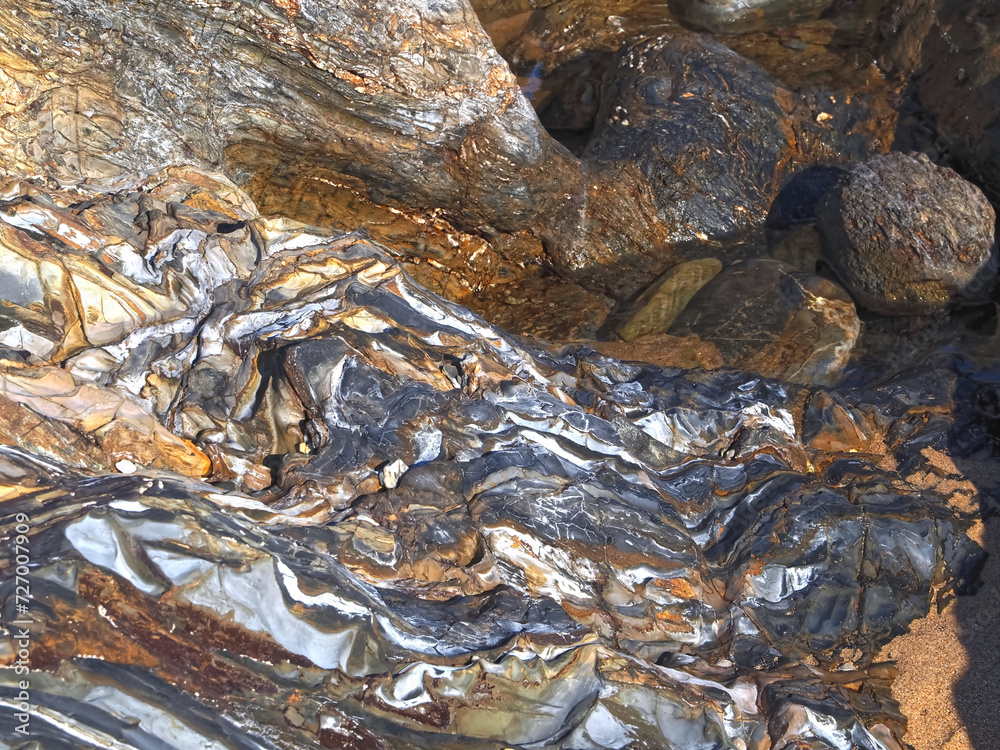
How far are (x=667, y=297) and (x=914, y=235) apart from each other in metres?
1.24

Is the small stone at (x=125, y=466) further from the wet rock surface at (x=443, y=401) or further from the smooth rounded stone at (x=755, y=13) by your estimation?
the smooth rounded stone at (x=755, y=13)

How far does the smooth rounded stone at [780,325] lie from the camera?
12.3 ft

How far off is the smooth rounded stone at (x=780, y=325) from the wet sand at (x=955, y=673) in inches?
50.8

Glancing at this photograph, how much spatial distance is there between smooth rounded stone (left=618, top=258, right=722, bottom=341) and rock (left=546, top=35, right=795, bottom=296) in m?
0.22

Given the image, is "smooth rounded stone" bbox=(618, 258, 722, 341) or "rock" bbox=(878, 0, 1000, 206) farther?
"rock" bbox=(878, 0, 1000, 206)

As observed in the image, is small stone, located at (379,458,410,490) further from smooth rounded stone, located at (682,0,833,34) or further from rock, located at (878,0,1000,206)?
smooth rounded stone, located at (682,0,833,34)

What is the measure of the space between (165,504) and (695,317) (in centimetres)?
286

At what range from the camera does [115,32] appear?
3.26 m

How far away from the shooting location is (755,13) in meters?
5.26

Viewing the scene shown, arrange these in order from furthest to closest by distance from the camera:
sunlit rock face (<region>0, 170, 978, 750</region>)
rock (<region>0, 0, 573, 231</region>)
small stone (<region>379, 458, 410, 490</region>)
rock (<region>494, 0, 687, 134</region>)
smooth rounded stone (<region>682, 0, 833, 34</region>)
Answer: rock (<region>494, 0, 687, 134</region>) < smooth rounded stone (<region>682, 0, 833, 34</region>) < rock (<region>0, 0, 573, 231</region>) < small stone (<region>379, 458, 410, 490</region>) < sunlit rock face (<region>0, 170, 978, 750</region>)

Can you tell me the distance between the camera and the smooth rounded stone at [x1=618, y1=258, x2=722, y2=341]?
13.2 ft

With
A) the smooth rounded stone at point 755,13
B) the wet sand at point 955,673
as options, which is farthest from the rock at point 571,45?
the wet sand at point 955,673

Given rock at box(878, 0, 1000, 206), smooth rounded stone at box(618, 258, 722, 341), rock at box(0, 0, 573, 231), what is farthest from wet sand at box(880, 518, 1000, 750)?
rock at box(0, 0, 573, 231)

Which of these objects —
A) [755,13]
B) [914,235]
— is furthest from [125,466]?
[755,13]
